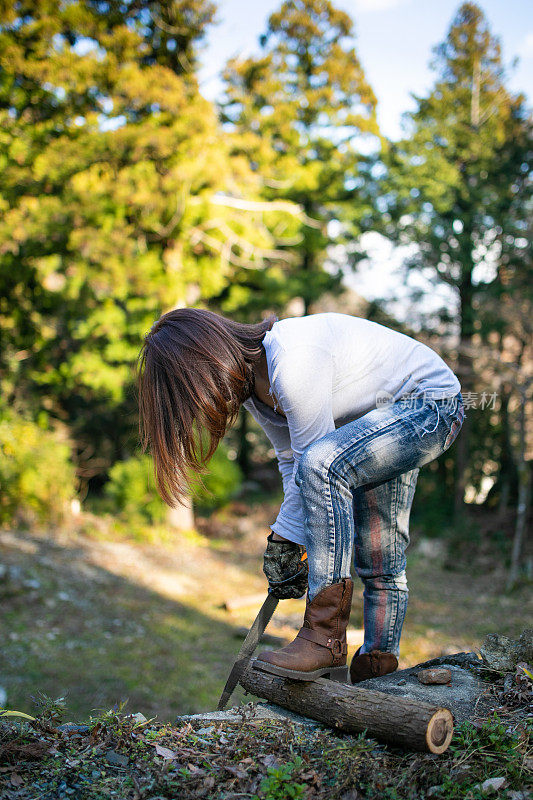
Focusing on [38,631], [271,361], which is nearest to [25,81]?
[38,631]

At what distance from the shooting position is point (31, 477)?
9.55 m

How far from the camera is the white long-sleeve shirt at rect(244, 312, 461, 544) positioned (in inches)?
80.4

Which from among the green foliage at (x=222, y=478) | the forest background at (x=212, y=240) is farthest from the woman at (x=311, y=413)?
the green foliage at (x=222, y=478)

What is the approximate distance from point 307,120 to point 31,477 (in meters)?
8.78

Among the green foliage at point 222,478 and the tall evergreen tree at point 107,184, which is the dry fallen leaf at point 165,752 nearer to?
the tall evergreen tree at point 107,184

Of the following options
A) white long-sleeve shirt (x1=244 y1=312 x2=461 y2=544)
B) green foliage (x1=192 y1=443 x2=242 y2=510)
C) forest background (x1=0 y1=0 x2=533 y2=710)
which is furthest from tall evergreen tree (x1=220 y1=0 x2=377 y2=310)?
white long-sleeve shirt (x1=244 y1=312 x2=461 y2=544)

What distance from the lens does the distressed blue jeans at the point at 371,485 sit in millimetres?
2068

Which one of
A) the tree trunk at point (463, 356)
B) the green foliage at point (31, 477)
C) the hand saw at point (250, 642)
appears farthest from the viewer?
the tree trunk at point (463, 356)

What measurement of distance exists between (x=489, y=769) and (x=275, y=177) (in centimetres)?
1175

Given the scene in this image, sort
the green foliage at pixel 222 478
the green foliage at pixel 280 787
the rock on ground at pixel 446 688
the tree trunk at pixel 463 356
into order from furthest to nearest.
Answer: the green foliage at pixel 222 478, the tree trunk at pixel 463 356, the rock on ground at pixel 446 688, the green foliage at pixel 280 787

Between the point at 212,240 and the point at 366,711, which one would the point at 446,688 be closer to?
the point at 366,711

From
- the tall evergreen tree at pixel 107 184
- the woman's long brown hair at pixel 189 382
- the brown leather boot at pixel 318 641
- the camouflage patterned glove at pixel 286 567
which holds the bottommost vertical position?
the brown leather boot at pixel 318 641

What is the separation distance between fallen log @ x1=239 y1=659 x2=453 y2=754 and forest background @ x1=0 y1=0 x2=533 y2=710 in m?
5.75

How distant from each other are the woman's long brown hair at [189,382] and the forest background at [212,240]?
5.98m
